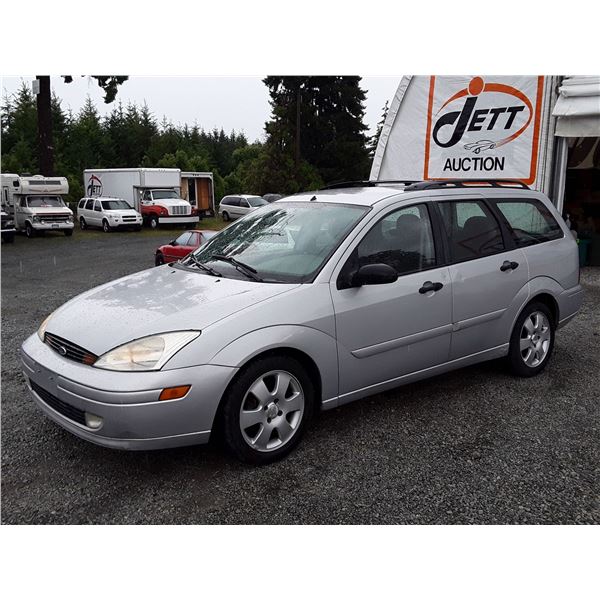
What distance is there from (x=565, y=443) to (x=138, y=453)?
2.77m

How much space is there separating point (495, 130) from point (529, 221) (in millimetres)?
6848

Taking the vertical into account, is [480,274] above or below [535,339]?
above

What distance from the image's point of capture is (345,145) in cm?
3678

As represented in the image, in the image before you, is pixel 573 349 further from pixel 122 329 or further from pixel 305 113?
pixel 305 113

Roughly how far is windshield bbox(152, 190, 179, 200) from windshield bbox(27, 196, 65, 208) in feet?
15.9

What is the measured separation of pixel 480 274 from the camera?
4.50 metres

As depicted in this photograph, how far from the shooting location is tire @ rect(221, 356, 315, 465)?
3305 mm

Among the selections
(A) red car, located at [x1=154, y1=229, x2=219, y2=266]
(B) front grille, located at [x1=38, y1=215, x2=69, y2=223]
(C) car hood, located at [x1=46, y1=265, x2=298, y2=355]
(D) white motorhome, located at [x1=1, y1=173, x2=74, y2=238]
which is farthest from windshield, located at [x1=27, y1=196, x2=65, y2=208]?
(C) car hood, located at [x1=46, y1=265, x2=298, y2=355]

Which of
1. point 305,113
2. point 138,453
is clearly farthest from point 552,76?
point 305,113

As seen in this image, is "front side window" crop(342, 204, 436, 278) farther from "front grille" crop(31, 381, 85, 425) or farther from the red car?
the red car

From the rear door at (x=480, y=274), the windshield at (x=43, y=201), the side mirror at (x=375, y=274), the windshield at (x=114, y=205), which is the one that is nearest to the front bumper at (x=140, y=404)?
the side mirror at (x=375, y=274)

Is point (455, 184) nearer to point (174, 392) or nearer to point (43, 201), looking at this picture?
point (174, 392)

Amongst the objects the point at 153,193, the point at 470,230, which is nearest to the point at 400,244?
the point at 470,230

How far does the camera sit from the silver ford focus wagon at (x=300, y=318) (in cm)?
317
